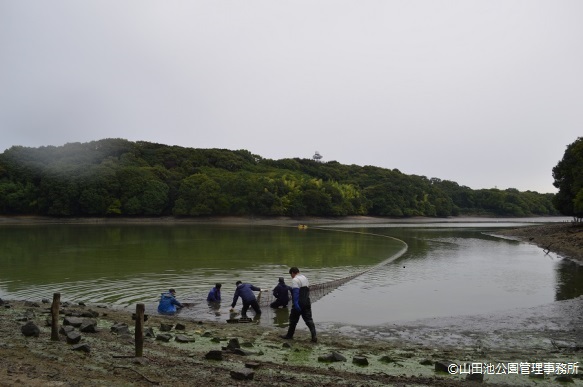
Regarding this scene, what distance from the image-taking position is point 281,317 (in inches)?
626

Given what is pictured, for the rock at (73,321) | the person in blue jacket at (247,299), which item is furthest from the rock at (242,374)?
the person in blue jacket at (247,299)

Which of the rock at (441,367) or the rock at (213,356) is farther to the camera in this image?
the rock at (213,356)

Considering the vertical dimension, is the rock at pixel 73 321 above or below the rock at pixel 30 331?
below

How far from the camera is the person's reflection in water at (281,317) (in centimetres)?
1506

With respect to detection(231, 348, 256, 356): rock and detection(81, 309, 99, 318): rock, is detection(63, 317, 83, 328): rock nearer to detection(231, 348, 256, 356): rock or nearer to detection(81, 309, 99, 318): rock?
detection(81, 309, 99, 318): rock

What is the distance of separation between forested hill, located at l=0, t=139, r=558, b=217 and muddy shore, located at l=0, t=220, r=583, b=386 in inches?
3077

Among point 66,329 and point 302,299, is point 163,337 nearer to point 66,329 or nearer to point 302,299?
point 66,329

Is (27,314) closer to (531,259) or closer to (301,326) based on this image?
(301,326)

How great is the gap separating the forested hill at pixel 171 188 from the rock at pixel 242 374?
87.2m

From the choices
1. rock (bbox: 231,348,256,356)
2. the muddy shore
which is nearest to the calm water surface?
the muddy shore

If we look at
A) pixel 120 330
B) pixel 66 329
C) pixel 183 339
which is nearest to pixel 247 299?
pixel 183 339

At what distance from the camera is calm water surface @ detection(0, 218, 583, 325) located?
60.5 ft

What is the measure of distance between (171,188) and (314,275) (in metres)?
79.3

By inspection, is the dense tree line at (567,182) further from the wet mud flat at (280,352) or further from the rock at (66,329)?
the rock at (66,329)
